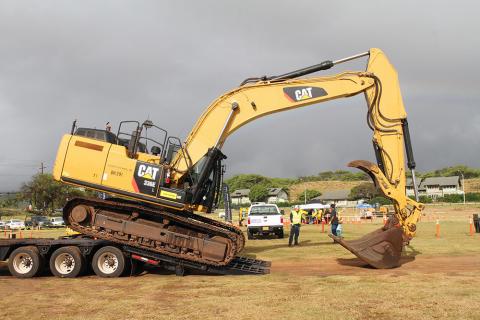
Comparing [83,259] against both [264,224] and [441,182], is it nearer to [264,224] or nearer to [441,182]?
[264,224]

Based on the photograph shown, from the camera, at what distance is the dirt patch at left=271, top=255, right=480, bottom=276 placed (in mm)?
11641

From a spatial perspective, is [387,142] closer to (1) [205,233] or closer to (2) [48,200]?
(1) [205,233]

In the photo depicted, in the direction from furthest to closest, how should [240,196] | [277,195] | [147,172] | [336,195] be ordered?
1. [240,196]
2. [277,195]
3. [336,195]
4. [147,172]

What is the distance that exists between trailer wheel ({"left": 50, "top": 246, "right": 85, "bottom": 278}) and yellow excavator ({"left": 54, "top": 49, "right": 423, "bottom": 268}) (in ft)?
1.93

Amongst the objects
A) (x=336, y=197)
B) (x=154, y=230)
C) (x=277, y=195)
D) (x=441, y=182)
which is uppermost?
(x=441, y=182)

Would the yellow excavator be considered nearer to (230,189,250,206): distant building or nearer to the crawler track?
the crawler track

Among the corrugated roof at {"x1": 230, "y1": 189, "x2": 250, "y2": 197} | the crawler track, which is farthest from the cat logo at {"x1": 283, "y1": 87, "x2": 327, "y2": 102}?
the corrugated roof at {"x1": 230, "y1": 189, "x2": 250, "y2": 197}

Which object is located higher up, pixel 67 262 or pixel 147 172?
pixel 147 172

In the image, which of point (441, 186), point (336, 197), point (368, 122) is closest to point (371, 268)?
point (368, 122)

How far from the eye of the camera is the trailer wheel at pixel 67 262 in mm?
Result: 11459

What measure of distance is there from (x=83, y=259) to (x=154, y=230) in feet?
6.47

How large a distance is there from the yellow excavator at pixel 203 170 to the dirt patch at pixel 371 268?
0.58 metres

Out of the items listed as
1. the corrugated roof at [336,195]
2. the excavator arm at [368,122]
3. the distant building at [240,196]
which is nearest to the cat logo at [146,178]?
the excavator arm at [368,122]

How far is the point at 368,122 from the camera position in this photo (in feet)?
43.5
